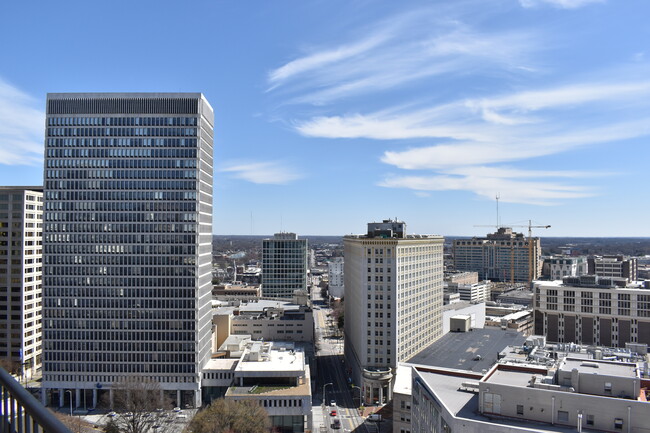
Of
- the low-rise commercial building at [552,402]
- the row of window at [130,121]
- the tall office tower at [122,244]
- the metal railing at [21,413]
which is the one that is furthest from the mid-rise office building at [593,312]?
the metal railing at [21,413]

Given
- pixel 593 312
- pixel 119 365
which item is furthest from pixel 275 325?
pixel 593 312

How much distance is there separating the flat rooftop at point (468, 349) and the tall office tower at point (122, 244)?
51.7 metres

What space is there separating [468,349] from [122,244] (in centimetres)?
8057

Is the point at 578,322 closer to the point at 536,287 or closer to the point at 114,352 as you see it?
the point at 536,287

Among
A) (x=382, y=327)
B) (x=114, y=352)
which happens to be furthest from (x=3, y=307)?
(x=382, y=327)

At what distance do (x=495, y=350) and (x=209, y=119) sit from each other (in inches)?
3316

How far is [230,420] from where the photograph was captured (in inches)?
2963

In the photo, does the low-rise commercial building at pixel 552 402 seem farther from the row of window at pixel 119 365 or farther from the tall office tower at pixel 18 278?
the tall office tower at pixel 18 278

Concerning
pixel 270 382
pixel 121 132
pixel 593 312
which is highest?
pixel 121 132

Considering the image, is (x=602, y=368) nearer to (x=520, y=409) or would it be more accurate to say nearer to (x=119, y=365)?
(x=520, y=409)

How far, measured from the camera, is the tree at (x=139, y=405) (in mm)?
88125

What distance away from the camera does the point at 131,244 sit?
105 m

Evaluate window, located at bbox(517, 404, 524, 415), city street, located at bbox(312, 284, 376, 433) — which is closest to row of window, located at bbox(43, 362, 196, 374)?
city street, located at bbox(312, 284, 376, 433)

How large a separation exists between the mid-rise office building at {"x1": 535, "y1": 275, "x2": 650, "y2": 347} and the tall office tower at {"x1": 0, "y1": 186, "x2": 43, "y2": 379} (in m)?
126
